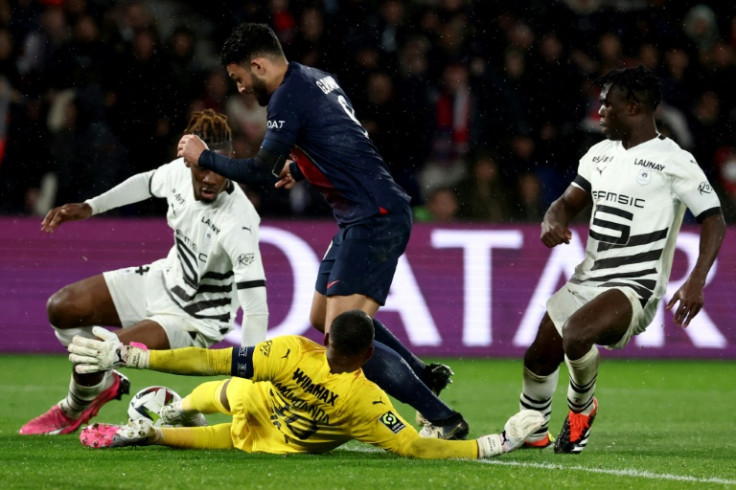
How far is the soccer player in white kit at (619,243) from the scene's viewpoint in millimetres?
6582

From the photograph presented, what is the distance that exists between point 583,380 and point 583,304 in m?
0.43

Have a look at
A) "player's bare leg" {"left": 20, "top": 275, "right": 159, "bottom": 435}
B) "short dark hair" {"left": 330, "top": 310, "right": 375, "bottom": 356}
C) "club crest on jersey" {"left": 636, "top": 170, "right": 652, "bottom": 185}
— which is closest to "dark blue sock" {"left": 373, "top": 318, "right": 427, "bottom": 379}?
"short dark hair" {"left": 330, "top": 310, "right": 375, "bottom": 356}

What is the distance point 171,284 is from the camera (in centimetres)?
768

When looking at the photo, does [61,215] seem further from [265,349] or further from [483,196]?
[483,196]

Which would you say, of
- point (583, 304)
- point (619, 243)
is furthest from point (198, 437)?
point (619, 243)

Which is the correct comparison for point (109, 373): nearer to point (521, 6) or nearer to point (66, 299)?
point (66, 299)

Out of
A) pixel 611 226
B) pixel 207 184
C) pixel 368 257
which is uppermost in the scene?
pixel 207 184

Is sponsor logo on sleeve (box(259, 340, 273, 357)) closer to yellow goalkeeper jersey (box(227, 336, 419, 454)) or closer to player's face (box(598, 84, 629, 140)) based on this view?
yellow goalkeeper jersey (box(227, 336, 419, 454))

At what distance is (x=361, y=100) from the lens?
42.9ft

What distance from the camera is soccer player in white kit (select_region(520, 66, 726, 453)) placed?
6582mm

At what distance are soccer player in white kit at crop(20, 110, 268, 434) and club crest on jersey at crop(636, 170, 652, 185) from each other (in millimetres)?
2167

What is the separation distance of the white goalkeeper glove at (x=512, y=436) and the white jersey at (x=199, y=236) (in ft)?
6.54

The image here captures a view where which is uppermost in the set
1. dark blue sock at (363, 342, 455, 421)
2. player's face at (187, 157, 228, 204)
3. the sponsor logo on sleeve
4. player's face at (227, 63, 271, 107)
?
player's face at (227, 63, 271, 107)

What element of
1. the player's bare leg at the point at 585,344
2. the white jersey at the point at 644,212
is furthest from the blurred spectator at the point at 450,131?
the player's bare leg at the point at 585,344
